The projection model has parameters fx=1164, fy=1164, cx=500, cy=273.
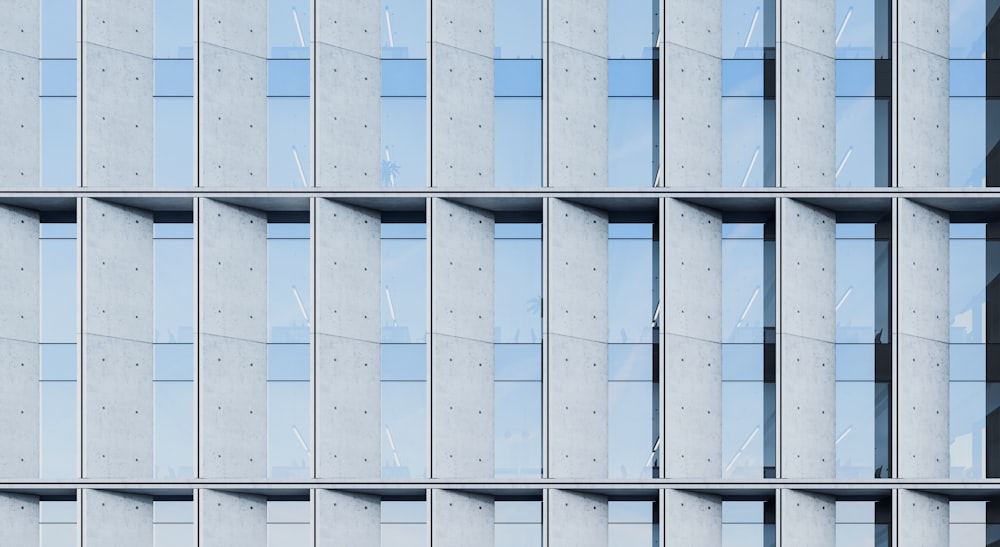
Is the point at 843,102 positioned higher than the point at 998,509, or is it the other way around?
the point at 843,102

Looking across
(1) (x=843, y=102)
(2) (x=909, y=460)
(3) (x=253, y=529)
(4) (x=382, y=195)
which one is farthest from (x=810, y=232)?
(3) (x=253, y=529)

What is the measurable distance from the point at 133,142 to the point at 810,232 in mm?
10110

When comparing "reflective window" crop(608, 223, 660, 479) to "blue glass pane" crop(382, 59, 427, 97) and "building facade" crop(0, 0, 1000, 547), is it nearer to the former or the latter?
"building facade" crop(0, 0, 1000, 547)

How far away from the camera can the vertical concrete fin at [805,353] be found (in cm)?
1684

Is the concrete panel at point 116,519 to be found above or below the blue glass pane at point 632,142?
below

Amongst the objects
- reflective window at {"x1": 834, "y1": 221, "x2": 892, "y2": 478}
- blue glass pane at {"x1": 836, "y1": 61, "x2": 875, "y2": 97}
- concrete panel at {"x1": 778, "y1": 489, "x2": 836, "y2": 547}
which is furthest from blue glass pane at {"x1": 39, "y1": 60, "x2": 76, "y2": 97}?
concrete panel at {"x1": 778, "y1": 489, "x2": 836, "y2": 547}

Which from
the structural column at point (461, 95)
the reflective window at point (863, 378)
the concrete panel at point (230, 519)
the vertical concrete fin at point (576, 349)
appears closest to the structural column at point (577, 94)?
the vertical concrete fin at point (576, 349)

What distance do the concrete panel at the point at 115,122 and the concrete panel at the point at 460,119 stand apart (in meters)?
4.32

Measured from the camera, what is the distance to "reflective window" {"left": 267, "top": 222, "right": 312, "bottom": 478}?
1727 cm

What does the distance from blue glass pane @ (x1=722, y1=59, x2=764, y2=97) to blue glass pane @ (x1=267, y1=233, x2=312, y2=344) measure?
6.85 metres

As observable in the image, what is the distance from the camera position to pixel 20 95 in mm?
17375

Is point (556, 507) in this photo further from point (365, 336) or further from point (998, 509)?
point (998, 509)

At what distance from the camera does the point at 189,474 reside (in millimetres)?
17219

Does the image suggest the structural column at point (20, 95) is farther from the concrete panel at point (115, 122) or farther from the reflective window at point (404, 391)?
the reflective window at point (404, 391)
